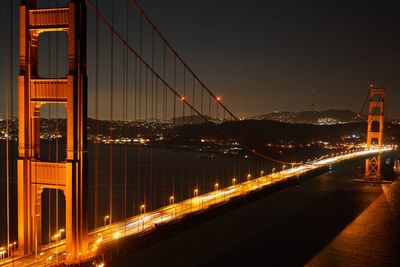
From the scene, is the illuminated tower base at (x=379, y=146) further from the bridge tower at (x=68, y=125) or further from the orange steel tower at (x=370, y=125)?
the bridge tower at (x=68, y=125)

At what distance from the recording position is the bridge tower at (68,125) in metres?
8.86

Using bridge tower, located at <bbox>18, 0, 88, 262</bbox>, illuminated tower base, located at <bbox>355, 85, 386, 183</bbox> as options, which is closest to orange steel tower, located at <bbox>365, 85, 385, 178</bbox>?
illuminated tower base, located at <bbox>355, 85, 386, 183</bbox>

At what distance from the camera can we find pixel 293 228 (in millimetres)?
22406

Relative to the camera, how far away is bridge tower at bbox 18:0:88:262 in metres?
8.86

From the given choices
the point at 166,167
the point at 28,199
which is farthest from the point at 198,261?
the point at 166,167

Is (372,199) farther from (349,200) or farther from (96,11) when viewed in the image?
(96,11)

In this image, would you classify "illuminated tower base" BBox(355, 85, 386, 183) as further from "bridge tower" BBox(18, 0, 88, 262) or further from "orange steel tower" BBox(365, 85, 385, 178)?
"bridge tower" BBox(18, 0, 88, 262)

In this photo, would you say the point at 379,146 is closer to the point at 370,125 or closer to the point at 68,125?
the point at 370,125

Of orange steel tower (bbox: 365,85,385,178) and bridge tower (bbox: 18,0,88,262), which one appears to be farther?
orange steel tower (bbox: 365,85,385,178)

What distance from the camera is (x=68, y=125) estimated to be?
8.86 m

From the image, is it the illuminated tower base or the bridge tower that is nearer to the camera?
the bridge tower

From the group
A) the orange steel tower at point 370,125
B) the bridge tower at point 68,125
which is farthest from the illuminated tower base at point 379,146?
the bridge tower at point 68,125

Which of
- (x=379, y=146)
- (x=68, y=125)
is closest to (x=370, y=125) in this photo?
(x=379, y=146)

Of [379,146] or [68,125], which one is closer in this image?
[68,125]
